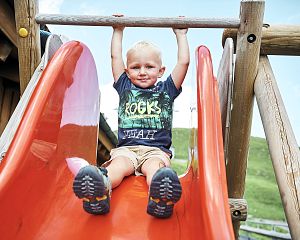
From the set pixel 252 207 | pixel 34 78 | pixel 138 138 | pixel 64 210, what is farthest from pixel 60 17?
pixel 252 207

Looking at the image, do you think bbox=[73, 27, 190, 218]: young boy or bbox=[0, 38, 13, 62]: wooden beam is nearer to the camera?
bbox=[73, 27, 190, 218]: young boy

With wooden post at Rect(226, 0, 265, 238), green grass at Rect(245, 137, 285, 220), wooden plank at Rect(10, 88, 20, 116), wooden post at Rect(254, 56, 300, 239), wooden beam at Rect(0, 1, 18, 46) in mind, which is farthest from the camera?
green grass at Rect(245, 137, 285, 220)

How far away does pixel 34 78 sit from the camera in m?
2.14

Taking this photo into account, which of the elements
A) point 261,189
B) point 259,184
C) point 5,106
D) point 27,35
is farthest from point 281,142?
point 259,184

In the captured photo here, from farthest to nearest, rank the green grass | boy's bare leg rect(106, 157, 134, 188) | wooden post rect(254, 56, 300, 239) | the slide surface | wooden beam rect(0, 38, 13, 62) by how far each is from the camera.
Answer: the green grass, wooden beam rect(0, 38, 13, 62), boy's bare leg rect(106, 157, 134, 188), wooden post rect(254, 56, 300, 239), the slide surface

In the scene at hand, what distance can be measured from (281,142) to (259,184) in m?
19.6

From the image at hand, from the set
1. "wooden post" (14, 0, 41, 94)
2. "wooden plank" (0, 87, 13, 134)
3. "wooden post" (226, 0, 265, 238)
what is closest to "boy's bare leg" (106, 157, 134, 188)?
"wooden post" (226, 0, 265, 238)

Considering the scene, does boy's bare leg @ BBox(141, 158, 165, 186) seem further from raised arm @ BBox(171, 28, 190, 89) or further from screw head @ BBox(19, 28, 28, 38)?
screw head @ BBox(19, 28, 28, 38)

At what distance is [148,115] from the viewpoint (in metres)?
2.19

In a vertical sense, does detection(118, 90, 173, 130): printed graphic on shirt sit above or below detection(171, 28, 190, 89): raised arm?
below

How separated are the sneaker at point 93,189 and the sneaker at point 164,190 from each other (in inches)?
6.3

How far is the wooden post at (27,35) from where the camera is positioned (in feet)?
7.43

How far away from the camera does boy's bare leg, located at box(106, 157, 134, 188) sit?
1.87m

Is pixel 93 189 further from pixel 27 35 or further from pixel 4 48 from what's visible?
pixel 4 48
